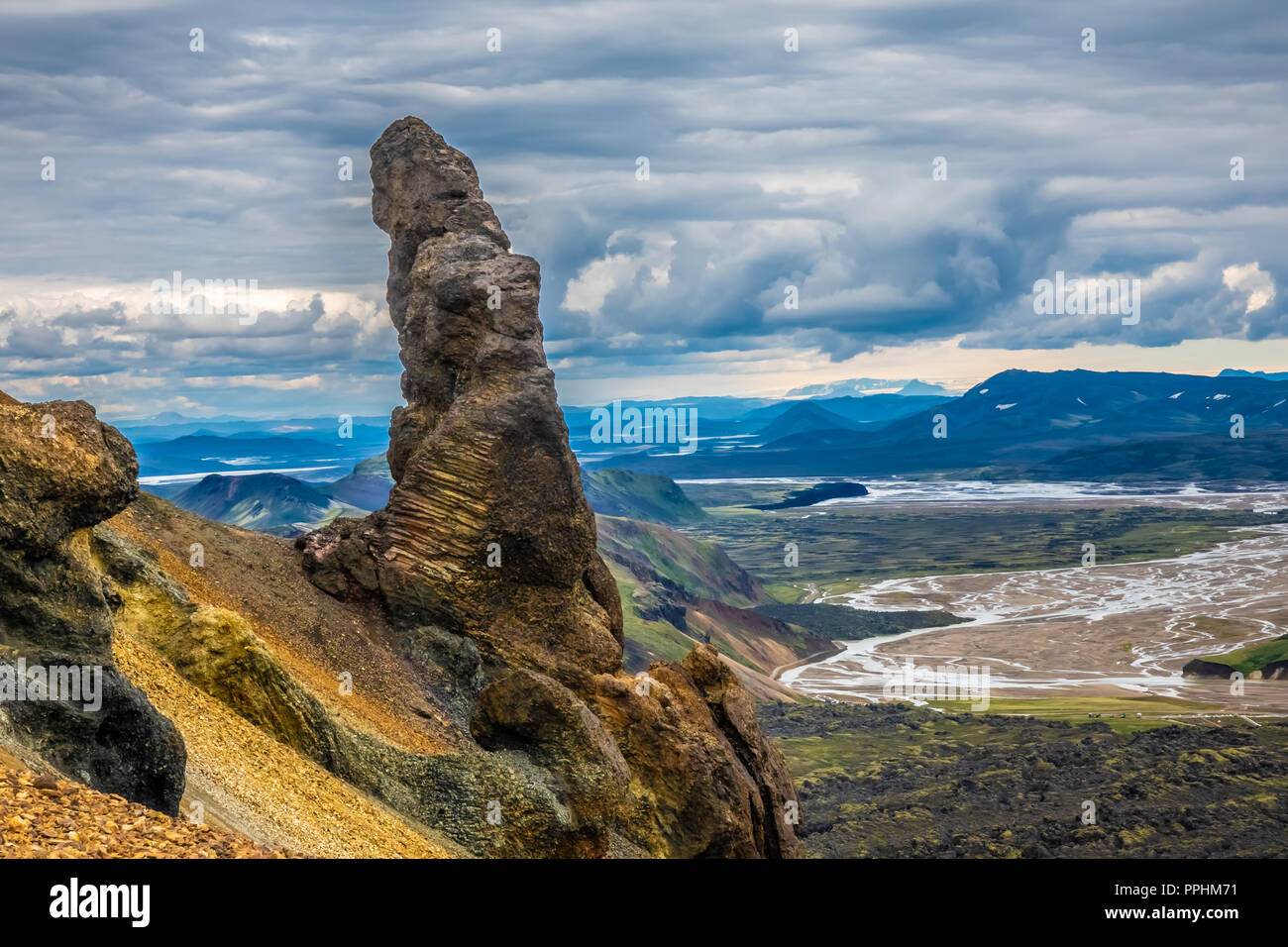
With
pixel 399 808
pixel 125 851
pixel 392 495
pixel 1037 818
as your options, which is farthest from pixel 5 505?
pixel 1037 818

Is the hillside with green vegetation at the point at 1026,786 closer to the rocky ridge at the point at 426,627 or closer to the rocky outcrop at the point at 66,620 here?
the rocky ridge at the point at 426,627

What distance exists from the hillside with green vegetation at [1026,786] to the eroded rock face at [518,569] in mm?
41994

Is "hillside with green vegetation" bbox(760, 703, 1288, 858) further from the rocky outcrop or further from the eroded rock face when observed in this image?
the rocky outcrop

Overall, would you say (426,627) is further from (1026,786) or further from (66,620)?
(1026,786)

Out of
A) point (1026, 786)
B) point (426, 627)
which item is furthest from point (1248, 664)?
point (426, 627)

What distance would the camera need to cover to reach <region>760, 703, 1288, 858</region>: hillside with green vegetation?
87.6 metres

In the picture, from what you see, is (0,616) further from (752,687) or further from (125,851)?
(752,687)

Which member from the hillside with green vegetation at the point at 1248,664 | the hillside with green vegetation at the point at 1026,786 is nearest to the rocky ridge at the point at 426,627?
the hillside with green vegetation at the point at 1026,786

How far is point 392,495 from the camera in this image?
139 ft

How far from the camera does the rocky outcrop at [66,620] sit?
1964cm

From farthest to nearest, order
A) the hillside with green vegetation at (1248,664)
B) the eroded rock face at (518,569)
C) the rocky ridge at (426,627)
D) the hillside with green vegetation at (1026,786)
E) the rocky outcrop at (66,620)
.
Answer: the hillside with green vegetation at (1248,664) < the hillside with green vegetation at (1026,786) < the eroded rock face at (518,569) < the rocky ridge at (426,627) < the rocky outcrop at (66,620)

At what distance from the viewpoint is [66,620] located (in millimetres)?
21609

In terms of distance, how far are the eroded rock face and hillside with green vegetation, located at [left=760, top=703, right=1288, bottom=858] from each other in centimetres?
4199

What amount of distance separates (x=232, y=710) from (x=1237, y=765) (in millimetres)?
106563
